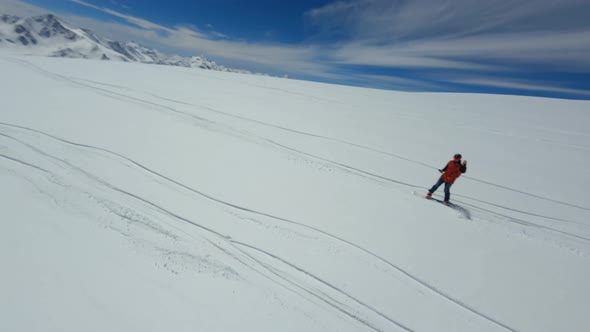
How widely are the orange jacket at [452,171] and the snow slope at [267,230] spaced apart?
0.86 m

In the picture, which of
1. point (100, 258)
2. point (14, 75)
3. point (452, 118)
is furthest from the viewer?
point (452, 118)

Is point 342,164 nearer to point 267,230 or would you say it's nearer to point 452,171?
point 452,171

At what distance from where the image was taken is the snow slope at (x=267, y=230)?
12.5 feet

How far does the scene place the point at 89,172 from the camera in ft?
21.1

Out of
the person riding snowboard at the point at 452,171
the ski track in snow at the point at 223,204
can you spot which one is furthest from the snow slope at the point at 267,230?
the person riding snowboard at the point at 452,171

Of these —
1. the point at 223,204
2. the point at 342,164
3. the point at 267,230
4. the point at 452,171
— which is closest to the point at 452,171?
the point at 452,171

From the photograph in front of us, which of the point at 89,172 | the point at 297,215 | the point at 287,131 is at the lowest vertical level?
the point at 89,172

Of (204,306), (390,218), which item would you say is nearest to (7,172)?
(204,306)

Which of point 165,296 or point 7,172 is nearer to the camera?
point 165,296

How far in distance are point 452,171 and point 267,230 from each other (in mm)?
5546

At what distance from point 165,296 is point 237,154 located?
5273mm

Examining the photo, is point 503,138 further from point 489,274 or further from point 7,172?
point 7,172

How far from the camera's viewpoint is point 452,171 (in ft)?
21.4

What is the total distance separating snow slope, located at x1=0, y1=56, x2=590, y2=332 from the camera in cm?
381
